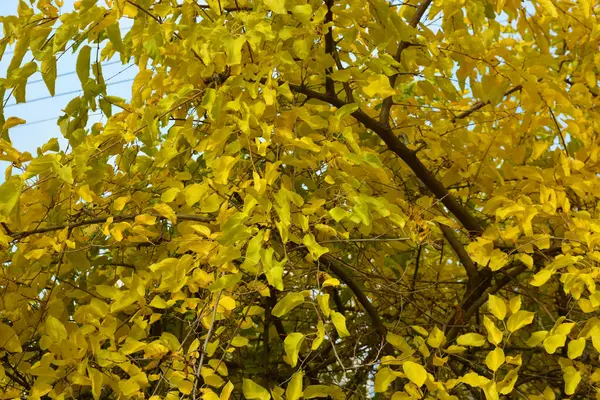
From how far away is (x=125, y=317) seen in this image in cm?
166

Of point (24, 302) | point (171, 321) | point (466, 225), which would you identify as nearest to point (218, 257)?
point (24, 302)

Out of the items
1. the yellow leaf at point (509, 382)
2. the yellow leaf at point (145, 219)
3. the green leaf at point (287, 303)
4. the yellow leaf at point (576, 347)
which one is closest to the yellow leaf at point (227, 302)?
the green leaf at point (287, 303)

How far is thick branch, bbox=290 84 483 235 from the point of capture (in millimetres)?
1488

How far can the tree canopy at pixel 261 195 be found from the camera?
44.1 inches

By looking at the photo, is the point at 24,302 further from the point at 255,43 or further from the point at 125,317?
the point at 255,43

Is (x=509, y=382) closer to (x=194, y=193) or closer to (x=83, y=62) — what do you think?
(x=194, y=193)

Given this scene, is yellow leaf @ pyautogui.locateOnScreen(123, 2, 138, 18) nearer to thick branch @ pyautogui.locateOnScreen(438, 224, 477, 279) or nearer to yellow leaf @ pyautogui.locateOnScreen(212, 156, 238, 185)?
yellow leaf @ pyautogui.locateOnScreen(212, 156, 238, 185)

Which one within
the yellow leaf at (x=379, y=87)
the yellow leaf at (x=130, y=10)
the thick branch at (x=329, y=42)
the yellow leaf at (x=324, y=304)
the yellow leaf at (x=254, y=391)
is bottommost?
the yellow leaf at (x=254, y=391)

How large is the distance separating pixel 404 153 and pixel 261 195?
0.62 meters

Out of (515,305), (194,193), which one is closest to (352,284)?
(515,305)

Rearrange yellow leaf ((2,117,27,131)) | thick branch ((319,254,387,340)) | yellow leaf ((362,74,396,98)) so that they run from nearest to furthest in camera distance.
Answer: yellow leaf ((362,74,396,98)) → yellow leaf ((2,117,27,131)) → thick branch ((319,254,387,340))

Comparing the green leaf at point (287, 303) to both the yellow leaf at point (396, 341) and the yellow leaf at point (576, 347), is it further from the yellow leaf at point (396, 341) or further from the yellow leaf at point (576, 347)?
the yellow leaf at point (576, 347)

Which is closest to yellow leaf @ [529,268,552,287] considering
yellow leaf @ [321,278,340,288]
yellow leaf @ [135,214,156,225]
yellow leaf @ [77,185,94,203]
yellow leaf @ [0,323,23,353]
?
yellow leaf @ [321,278,340,288]

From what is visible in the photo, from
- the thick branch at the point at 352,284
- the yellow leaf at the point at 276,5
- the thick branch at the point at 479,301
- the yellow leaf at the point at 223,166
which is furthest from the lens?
the thick branch at the point at 479,301
